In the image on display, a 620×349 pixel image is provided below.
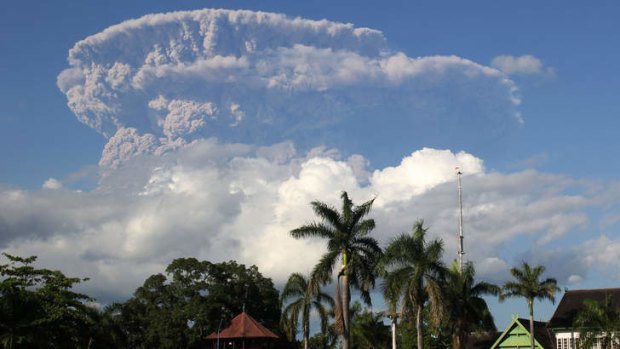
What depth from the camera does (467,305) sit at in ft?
212

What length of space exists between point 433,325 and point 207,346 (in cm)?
4336

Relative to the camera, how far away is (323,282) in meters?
53.3

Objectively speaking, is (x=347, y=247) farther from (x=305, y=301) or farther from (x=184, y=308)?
(x=184, y=308)

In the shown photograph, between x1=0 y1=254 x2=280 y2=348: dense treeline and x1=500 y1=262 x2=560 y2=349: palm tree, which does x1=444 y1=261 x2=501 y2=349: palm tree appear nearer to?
x1=500 y1=262 x2=560 y2=349: palm tree

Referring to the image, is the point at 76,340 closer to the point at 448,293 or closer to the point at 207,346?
the point at 448,293

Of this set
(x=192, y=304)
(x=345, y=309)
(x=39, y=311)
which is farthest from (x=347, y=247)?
(x=192, y=304)

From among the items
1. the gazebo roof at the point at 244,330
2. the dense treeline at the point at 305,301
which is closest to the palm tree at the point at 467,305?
the dense treeline at the point at 305,301

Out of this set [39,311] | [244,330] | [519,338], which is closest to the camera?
[39,311]

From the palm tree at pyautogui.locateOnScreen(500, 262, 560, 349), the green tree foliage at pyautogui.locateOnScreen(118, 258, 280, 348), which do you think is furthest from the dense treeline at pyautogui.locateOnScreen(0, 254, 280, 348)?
the palm tree at pyautogui.locateOnScreen(500, 262, 560, 349)

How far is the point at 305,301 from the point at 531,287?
18.9 m

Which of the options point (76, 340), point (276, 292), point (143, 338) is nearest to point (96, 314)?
point (143, 338)

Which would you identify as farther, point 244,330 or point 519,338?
point 244,330

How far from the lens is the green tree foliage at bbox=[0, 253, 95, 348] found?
47625 mm

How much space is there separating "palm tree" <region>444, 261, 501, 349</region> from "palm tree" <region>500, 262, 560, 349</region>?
1.25 meters
